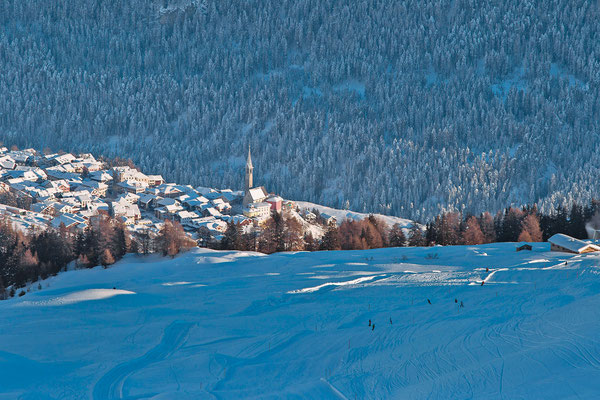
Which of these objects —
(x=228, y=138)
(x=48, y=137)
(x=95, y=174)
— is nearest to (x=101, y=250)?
(x=95, y=174)

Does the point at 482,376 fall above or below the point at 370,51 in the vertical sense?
below

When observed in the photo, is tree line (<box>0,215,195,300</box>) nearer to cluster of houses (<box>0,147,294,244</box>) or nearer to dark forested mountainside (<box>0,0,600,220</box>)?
cluster of houses (<box>0,147,294,244</box>)

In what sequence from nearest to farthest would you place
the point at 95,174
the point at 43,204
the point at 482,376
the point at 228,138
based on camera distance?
the point at 482,376 < the point at 43,204 < the point at 95,174 < the point at 228,138

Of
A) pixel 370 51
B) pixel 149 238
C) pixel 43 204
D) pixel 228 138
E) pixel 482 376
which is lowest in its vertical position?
pixel 482 376

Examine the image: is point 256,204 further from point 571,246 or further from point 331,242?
point 571,246

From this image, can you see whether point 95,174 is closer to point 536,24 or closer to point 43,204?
point 43,204

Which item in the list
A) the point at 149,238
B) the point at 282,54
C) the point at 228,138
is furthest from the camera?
the point at 282,54

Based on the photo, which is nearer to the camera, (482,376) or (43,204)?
(482,376)
